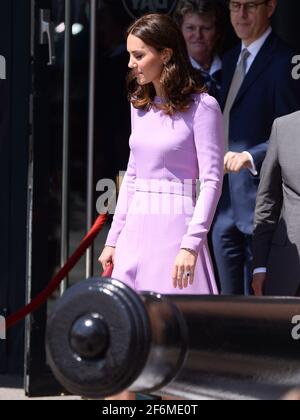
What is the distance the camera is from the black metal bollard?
244 cm

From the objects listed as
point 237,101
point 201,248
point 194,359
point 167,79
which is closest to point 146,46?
point 167,79

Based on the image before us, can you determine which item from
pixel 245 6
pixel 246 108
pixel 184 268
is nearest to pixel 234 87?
pixel 246 108

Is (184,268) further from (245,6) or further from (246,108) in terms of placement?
(245,6)

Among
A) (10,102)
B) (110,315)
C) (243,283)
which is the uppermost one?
(10,102)

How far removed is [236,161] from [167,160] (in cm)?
127

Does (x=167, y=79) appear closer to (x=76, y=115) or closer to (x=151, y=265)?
(x=151, y=265)

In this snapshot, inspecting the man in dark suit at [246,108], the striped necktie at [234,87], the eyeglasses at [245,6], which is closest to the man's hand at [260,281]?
the man in dark suit at [246,108]

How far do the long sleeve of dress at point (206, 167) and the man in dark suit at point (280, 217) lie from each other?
0.42 m

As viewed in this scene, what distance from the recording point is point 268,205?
476 centimetres

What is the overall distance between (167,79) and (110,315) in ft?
6.64

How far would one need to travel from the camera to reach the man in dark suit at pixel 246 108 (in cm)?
578

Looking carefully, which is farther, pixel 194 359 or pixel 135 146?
pixel 135 146

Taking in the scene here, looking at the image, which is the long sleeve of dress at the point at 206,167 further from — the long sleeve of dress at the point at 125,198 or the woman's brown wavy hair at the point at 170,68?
the long sleeve of dress at the point at 125,198

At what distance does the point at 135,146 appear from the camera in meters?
4.41
